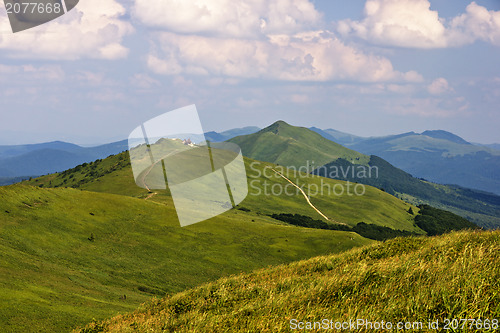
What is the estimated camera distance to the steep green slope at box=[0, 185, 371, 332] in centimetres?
4394

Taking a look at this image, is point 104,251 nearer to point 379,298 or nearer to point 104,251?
point 104,251

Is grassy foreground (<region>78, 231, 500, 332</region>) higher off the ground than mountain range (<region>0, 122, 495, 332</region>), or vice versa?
grassy foreground (<region>78, 231, 500, 332</region>)

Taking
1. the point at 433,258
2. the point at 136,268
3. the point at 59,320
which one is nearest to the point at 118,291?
the point at 136,268

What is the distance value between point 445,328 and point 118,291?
193ft

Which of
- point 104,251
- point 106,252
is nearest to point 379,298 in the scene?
point 106,252

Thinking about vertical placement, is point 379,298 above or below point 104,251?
above

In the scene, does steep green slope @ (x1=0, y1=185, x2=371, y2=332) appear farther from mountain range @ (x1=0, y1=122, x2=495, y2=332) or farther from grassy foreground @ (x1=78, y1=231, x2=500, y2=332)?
grassy foreground @ (x1=78, y1=231, x2=500, y2=332)

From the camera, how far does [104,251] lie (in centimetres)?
8294

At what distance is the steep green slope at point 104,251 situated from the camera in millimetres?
43938

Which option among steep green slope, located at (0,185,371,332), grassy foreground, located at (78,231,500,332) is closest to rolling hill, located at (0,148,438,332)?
steep green slope, located at (0,185,371,332)

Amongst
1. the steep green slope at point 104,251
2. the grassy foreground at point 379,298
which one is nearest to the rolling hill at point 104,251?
the steep green slope at point 104,251

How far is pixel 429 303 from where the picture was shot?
10.4 metres

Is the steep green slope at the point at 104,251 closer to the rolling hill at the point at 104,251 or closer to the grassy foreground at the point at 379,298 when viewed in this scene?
the rolling hill at the point at 104,251

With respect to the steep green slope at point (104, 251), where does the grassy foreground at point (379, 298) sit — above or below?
above
